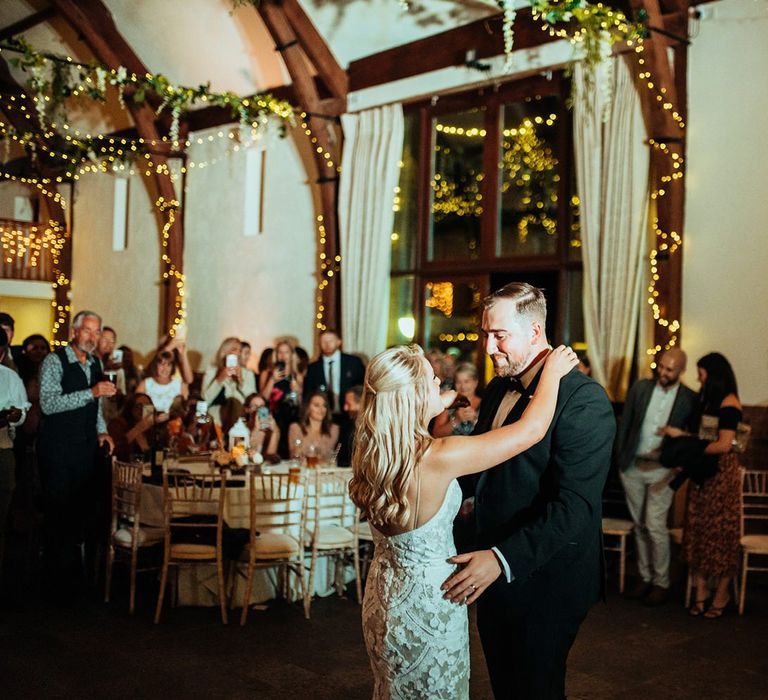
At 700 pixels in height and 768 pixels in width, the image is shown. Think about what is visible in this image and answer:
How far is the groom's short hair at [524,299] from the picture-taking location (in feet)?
8.73

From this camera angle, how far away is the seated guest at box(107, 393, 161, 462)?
279 inches

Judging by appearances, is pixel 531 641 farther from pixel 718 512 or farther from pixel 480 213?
pixel 480 213

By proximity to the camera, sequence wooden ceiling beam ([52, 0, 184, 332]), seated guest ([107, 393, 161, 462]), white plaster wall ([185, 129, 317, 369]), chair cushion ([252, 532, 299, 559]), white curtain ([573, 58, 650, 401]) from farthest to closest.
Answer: wooden ceiling beam ([52, 0, 184, 332]) < white plaster wall ([185, 129, 317, 369]) < white curtain ([573, 58, 650, 401]) < seated guest ([107, 393, 161, 462]) < chair cushion ([252, 532, 299, 559])

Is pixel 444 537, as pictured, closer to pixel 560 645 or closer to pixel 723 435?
pixel 560 645

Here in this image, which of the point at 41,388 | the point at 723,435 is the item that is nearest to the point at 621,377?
the point at 723,435

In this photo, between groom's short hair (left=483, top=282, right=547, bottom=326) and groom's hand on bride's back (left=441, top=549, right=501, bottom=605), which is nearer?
groom's hand on bride's back (left=441, top=549, right=501, bottom=605)

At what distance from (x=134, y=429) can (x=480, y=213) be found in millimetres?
4006

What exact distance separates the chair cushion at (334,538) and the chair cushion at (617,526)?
5.63ft

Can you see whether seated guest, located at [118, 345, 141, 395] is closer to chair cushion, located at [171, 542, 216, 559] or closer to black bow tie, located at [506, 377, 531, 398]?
chair cushion, located at [171, 542, 216, 559]

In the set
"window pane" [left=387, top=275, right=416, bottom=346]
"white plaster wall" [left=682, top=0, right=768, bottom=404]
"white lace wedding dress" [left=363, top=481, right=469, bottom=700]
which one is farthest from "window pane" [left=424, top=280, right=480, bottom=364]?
"white lace wedding dress" [left=363, top=481, right=469, bottom=700]

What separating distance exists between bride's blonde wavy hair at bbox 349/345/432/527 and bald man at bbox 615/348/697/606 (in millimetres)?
3960

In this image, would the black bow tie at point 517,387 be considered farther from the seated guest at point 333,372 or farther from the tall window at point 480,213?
the seated guest at point 333,372

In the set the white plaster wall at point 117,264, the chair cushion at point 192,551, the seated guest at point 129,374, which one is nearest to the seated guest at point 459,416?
the chair cushion at point 192,551

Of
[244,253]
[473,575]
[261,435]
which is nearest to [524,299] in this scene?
[473,575]
